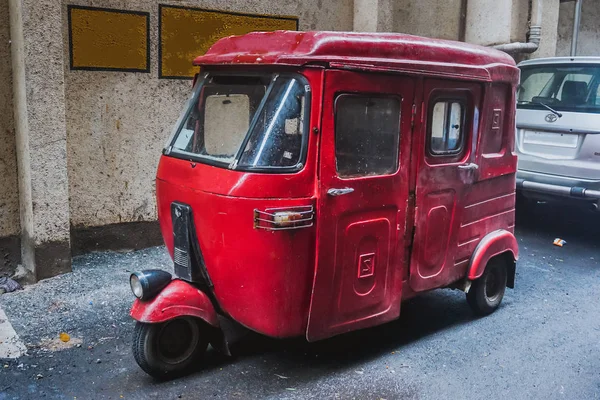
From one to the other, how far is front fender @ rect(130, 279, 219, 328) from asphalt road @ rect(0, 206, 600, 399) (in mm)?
428

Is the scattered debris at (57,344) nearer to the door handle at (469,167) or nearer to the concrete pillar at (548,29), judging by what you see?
the door handle at (469,167)

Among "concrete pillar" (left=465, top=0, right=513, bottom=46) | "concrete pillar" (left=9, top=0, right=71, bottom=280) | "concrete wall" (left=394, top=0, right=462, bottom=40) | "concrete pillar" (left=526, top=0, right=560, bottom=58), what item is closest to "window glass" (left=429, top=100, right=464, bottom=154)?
"concrete pillar" (left=9, top=0, right=71, bottom=280)

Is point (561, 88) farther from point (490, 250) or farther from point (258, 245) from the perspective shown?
point (258, 245)

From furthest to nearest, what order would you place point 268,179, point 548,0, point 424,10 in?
point 548,0, point 424,10, point 268,179

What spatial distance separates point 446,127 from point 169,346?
242 centimetres

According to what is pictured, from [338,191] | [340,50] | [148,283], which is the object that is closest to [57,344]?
[148,283]

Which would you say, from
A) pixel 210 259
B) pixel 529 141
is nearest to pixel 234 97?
pixel 210 259

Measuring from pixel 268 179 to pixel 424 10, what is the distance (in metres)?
5.95

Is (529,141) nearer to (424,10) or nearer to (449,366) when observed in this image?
(424,10)

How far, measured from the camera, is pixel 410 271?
4301 millimetres

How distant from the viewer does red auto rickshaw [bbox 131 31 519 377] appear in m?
3.61

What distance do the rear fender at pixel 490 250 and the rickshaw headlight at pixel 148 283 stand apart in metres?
2.34

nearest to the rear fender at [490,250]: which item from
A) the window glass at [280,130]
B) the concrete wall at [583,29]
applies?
the window glass at [280,130]

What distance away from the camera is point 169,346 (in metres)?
3.87
